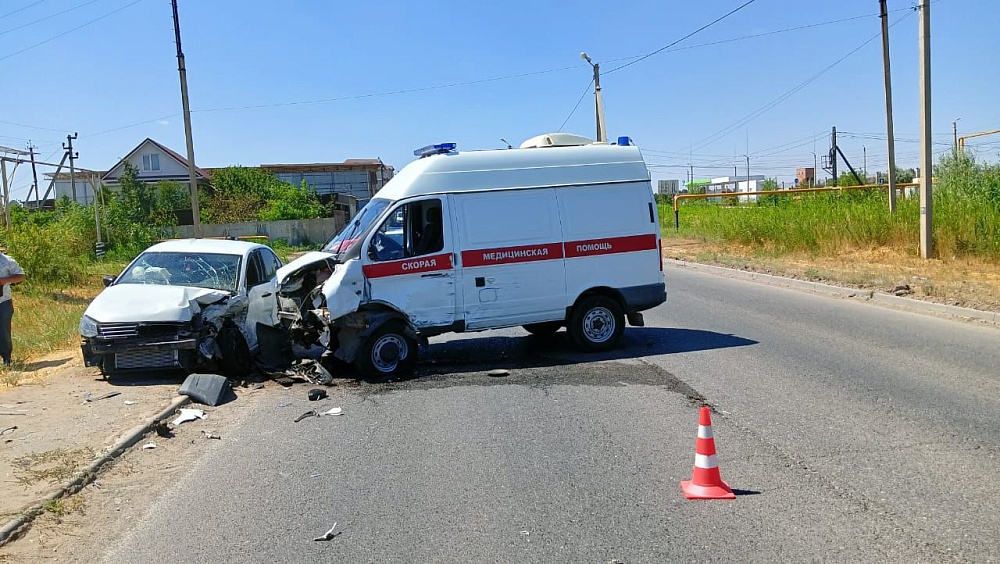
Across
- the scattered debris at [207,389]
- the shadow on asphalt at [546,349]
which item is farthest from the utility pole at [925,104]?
the scattered debris at [207,389]

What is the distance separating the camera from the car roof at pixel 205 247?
36.2ft

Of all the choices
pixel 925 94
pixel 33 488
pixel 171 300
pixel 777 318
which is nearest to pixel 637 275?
pixel 777 318

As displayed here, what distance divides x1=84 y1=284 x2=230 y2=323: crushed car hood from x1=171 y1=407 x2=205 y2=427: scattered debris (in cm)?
142

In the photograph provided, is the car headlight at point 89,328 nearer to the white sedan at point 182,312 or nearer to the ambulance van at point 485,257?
the white sedan at point 182,312

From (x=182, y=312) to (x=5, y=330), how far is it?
3.08 metres

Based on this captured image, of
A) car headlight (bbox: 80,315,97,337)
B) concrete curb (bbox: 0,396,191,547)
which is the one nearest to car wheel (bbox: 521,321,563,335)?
concrete curb (bbox: 0,396,191,547)

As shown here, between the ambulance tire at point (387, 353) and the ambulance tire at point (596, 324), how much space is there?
2191mm

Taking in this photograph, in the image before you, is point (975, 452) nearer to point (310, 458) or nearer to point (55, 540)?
point (310, 458)

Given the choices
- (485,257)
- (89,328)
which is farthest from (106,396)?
(485,257)

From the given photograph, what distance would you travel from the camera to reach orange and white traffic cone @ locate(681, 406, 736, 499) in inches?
203

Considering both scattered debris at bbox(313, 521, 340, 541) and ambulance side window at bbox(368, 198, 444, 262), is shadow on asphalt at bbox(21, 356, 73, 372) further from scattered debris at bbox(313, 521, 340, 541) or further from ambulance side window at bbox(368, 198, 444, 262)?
scattered debris at bbox(313, 521, 340, 541)

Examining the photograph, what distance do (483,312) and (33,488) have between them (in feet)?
17.7

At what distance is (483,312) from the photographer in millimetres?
10086

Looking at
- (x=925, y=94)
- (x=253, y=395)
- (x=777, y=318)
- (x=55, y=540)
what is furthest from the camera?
(x=925, y=94)
